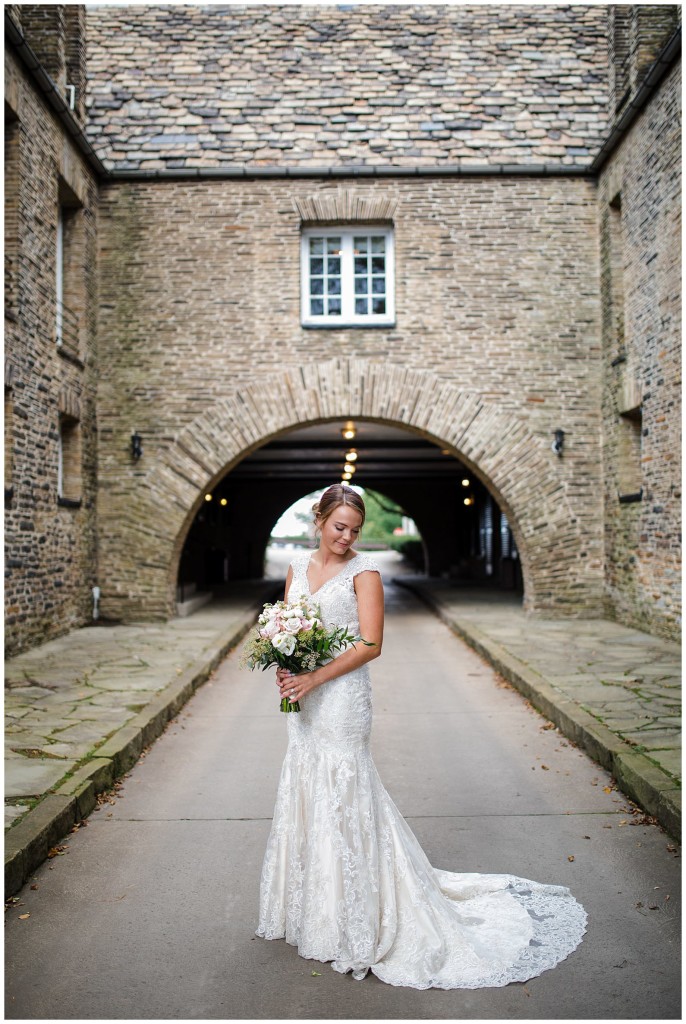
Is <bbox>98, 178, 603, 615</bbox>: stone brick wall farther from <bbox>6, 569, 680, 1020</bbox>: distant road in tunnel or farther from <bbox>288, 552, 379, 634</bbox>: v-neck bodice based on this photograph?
<bbox>288, 552, 379, 634</bbox>: v-neck bodice

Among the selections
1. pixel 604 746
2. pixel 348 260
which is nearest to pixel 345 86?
pixel 348 260

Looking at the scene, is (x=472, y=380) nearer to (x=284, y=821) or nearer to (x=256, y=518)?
(x=284, y=821)

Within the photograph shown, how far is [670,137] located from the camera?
10.6 m

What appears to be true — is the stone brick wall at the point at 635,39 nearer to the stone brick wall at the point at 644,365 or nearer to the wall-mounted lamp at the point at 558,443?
the stone brick wall at the point at 644,365

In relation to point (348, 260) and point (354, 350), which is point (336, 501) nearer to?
point (354, 350)

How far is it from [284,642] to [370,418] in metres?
10.3

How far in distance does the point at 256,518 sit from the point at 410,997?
2374 centimetres

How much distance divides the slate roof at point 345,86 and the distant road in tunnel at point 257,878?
9.78 meters

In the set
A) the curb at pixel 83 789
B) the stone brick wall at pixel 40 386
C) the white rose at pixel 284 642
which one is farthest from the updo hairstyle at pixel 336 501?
the stone brick wall at pixel 40 386

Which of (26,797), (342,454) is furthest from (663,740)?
(342,454)

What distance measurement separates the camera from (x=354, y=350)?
1328cm

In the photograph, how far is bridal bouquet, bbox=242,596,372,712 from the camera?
3.31 m

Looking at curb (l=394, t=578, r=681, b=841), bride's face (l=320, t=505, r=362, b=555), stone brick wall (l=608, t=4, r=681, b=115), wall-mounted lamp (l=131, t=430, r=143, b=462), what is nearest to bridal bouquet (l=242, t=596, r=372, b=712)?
bride's face (l=320, t=505, r=362, b=555)

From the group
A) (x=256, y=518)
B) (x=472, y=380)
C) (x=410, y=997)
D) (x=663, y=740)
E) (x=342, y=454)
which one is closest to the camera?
(x=410, y=997)
